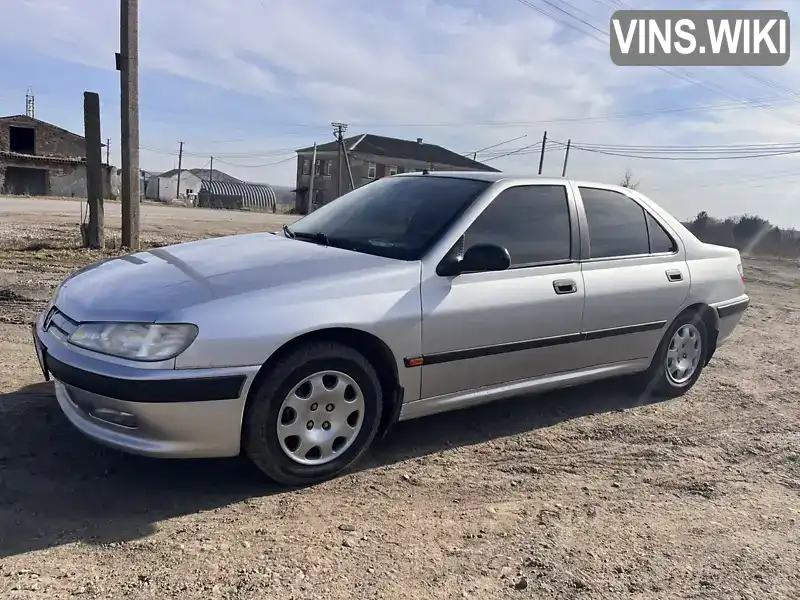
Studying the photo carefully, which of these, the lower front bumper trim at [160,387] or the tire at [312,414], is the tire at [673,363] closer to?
the tire at [312,414]

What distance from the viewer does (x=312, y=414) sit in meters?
3.18

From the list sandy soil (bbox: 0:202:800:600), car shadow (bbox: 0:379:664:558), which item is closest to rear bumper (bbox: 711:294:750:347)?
sandy soil (bbox: 0:202:800:600)

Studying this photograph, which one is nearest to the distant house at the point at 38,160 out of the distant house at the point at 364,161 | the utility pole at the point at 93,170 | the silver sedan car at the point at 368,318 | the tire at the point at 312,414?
the distant house at the point at 364,161

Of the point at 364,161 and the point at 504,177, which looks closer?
the point at 504,177

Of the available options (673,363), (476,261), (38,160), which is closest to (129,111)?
(476,261)

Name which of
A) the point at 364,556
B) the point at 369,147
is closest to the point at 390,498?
the point at 364,556

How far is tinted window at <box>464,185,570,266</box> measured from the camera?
3871 millimetres

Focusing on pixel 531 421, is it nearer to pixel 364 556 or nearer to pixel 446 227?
pixel 446 227

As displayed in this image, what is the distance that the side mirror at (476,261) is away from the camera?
11.6 ft

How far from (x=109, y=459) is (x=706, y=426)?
3.85 m

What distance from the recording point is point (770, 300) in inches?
433

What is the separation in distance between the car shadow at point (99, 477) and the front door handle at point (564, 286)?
3.11 ft

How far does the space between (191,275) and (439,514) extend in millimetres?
1708

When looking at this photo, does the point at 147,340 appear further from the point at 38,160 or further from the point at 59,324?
the point at 38,160
